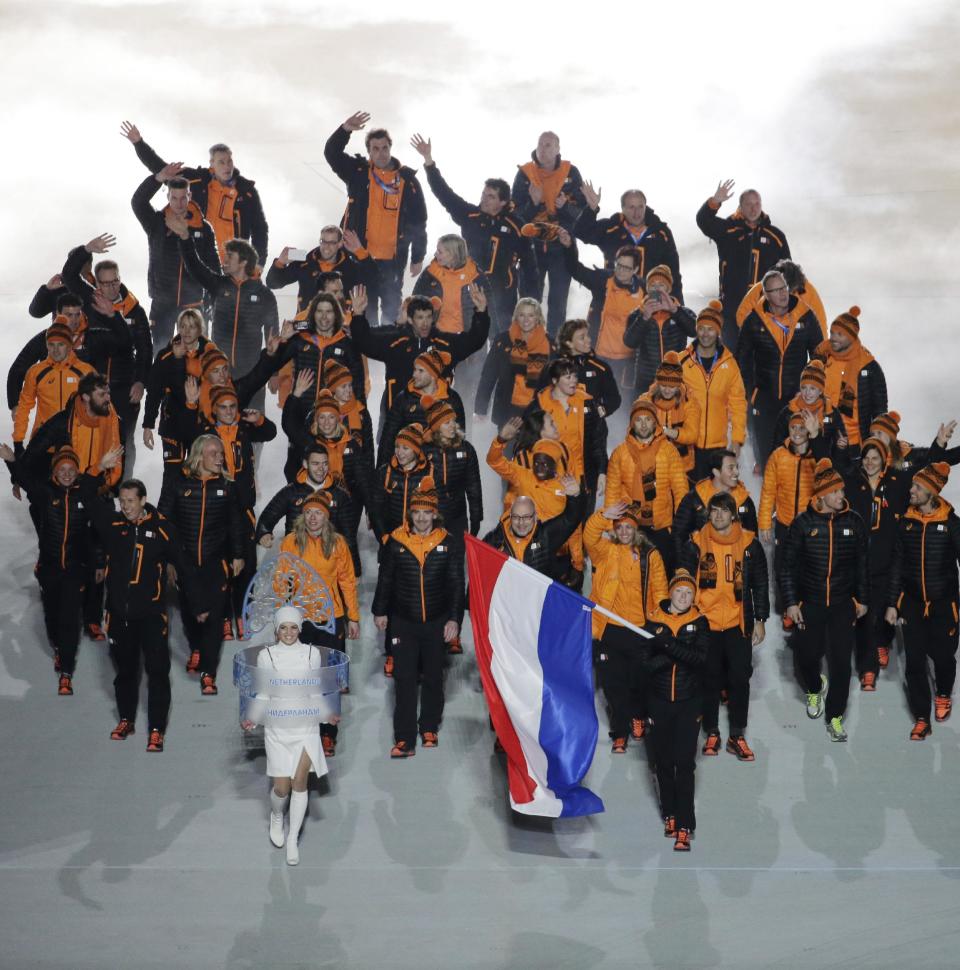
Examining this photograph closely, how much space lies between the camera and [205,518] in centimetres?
1280

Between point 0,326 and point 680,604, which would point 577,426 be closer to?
point 680,604

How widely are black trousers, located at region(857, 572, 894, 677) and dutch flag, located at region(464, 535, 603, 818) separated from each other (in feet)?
8.70

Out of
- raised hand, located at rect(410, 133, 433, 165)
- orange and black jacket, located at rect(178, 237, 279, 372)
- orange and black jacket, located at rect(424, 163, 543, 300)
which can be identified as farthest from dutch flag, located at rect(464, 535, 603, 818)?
raised hand, located at rect(410, 133, 433, 165)

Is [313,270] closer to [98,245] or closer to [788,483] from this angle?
[98,245]

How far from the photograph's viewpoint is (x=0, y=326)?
67.0 feet

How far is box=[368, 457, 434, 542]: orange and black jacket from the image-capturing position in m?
13.0

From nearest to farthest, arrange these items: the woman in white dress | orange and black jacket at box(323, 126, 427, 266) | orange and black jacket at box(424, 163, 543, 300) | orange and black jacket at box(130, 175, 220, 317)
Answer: the woman in white dress
orange and black jacket at box(130, 175, 220, 317)
orange and black jacket at box(424, 163, 543, 300)
orange and black jacket at box(323, 126, 427, 266)

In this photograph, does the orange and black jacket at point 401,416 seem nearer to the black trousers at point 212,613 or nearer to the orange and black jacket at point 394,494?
the orange and black jacket at point 394,494

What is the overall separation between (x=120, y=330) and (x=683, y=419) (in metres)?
4.69

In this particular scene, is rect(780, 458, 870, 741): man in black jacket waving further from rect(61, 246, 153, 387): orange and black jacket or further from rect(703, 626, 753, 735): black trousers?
rect(61, 246, 153, 387): orange and black jacket

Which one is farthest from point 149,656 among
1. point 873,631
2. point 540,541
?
point 873,631

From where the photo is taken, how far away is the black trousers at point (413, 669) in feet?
39.5

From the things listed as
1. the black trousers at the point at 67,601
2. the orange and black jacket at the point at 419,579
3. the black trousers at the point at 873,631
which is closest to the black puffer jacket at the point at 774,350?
the black trousers at the point at 873,631

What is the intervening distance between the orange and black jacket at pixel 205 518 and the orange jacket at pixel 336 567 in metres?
0.69
